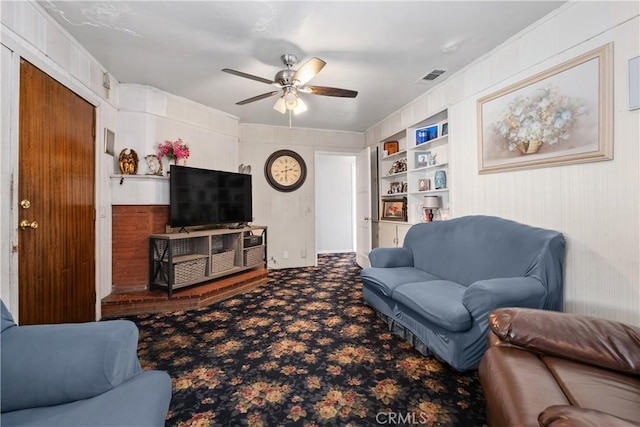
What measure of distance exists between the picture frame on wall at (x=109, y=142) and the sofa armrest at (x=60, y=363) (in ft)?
8.28

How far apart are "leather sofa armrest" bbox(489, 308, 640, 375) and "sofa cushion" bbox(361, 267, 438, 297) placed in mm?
1092

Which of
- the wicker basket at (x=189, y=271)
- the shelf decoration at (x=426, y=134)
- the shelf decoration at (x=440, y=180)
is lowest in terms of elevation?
the wicker basket at (x=189, y=271)

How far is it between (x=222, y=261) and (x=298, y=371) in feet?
7.18

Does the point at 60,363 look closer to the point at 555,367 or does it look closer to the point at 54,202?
the point at 54,202

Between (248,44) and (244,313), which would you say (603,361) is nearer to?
(244,313)

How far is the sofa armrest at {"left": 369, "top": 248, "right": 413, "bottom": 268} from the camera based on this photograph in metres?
2.97

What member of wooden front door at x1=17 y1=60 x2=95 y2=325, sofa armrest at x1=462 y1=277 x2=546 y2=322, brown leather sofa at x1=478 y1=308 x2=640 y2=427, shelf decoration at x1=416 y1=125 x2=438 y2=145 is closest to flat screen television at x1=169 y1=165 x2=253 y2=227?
wooden front door at x1=17 y1=60 x2=95 y2=325

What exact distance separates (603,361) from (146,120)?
4.25 meters

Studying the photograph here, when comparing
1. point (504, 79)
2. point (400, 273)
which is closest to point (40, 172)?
point (400, 273)

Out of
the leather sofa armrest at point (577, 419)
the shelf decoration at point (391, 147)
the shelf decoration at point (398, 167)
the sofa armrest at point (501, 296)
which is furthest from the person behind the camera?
the shelf decoration at point (391, 147)

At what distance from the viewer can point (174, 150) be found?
11.3ft

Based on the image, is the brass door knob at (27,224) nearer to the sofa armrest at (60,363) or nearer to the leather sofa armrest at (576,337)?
the sofa armrest at (60,363)

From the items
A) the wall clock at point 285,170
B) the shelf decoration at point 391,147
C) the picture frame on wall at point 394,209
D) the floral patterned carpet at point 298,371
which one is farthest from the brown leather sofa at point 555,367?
the wall clock at point 285,170

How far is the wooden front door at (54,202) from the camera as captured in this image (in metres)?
1.85
